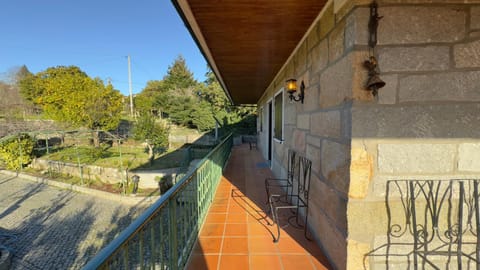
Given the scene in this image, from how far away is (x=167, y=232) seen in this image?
1.60m

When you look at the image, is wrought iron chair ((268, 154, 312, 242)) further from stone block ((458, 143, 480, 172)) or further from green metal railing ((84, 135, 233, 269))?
stone block ((458, 143, 480, 172))

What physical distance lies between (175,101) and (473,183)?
2285cm

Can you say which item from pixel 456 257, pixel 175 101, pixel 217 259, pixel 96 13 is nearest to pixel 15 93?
pixel 96 13

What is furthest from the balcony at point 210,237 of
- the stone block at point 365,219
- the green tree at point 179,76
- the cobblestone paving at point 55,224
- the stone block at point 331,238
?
the green tree at point 179,76

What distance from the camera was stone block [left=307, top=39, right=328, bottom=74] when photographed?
1.85m

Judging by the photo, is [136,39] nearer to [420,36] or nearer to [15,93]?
[15,93]

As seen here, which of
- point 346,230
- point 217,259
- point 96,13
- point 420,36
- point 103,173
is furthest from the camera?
point 96,13

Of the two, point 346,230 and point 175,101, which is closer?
point 346,230

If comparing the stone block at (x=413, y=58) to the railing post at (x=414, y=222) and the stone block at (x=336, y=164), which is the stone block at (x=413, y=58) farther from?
the railing post at (x=414, y=222)

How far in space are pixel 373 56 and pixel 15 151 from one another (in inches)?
739

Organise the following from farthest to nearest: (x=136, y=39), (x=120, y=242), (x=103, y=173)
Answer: (x=136, y=39)
(x=103, y=173)
(x=120, y=242)

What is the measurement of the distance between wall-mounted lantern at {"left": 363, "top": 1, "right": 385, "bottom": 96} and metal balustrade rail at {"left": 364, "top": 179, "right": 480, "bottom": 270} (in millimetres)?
684

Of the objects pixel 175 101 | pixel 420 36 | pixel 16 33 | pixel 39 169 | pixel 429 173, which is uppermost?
pixel 16 33

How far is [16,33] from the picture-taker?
25297 mm
